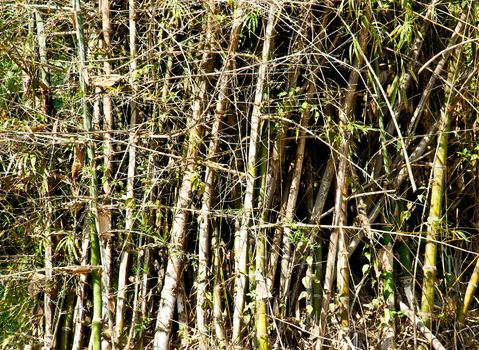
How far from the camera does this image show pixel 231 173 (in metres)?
3.30

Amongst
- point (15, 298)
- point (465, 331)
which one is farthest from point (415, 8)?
point (15, 298)

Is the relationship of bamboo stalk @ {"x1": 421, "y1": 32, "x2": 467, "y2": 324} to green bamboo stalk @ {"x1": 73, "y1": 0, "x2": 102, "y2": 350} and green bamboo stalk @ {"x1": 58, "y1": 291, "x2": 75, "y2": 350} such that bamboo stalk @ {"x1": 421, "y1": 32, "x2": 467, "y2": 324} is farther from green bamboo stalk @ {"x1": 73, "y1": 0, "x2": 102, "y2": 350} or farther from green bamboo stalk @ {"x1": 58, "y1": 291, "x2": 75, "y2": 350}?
green bamboo stalk @ {"x1": 58, "y1": 291, "x2": 75, "y2": 350}

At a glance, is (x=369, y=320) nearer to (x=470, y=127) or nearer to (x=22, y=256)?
(x=470, y=127)

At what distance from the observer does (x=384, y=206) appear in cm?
346

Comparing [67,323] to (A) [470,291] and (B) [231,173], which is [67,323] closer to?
(B) [231,173]

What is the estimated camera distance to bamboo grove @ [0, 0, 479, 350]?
3215 millimetres

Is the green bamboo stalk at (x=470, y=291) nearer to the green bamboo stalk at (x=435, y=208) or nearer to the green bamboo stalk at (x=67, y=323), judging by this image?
the green bamboo stalk at (x=435, y=208)

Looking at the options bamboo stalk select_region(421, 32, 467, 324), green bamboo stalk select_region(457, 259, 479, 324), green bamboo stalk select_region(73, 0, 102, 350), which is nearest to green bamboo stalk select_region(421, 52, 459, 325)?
bamboo stalk select_region(421, 32, 467, 324)

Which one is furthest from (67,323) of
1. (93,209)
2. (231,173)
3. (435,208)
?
(435,208)

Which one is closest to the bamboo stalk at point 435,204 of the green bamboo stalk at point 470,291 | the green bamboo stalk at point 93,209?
the green bamboo stalk at point 470,291

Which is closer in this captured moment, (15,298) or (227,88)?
(227,88)

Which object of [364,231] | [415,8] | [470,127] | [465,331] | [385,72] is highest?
[415,8]

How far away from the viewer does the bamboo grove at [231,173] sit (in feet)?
10.5

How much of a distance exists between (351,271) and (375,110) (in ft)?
2.66
